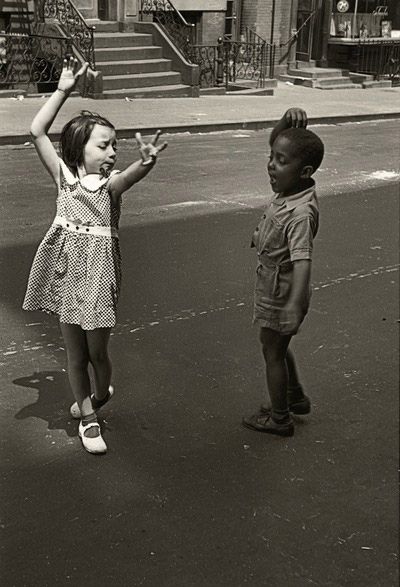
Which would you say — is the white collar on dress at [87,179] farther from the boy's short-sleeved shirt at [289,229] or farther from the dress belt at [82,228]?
the boy's short-sleeved shirt at [289,229]

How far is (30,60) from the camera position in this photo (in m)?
17.8

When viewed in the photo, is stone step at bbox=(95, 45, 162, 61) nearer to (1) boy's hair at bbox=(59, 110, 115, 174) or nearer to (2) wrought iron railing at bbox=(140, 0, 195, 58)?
(2) wrought iron railing at bbox=(140, 0, 195, 58)

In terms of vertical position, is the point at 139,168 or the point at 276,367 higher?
the point at 139,168

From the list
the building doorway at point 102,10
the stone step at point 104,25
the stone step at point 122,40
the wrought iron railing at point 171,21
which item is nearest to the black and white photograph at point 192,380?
the stone step at point 122,40

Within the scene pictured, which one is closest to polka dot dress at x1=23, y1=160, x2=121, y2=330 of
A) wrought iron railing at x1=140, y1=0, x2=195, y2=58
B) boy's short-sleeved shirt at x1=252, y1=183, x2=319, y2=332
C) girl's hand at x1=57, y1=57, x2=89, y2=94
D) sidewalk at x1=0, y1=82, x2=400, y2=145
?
girl's hand at x1=57, y1=57, x2=89, y2=94

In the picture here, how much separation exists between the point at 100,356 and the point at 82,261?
1.52 ft

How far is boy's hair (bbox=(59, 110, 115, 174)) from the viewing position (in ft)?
11.6

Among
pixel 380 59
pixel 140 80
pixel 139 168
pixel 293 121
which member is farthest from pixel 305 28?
pixel 139 168

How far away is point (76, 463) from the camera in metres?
3.79

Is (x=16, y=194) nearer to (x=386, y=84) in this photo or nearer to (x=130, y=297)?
(x=130, y=297)

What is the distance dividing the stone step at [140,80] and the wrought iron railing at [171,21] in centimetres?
104

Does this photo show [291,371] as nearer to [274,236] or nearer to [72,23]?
[274,236]

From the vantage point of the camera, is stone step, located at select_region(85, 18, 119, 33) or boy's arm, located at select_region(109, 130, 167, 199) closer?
boy's arm, located at select_region(109, 130, 167, 199)

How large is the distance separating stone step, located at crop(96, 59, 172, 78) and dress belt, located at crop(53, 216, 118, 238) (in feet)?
50.3
